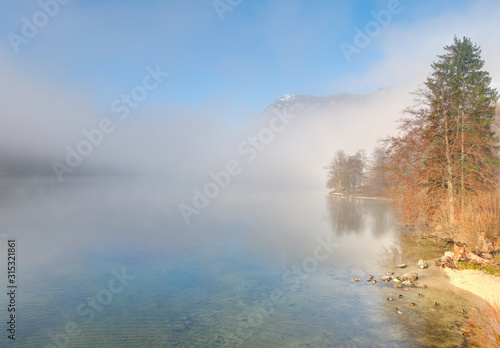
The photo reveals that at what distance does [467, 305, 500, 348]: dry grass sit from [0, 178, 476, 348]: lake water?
19.9 inches

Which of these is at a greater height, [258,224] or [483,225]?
[483,225]

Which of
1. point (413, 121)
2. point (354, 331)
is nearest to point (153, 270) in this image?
point (354, 331)

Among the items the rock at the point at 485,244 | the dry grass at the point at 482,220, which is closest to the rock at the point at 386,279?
the rock at the point at 485,244

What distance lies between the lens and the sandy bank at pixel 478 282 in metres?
13.4

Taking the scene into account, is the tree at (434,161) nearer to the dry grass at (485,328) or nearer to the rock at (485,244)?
the rock at (485,244)

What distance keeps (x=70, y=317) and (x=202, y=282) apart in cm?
685

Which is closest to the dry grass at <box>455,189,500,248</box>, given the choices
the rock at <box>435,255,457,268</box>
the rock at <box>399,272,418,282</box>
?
the rock at <box>435,255,457,268</box>

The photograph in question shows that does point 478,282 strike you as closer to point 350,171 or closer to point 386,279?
point 386,279

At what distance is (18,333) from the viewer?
11430 mm

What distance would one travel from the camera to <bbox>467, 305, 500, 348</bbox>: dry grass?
6.51 metres

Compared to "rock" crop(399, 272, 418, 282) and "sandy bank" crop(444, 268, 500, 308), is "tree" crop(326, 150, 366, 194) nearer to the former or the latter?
"sandy bank" crop(444, 268, 500, 308)

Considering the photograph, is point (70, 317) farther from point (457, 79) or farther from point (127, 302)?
point (457, 79)

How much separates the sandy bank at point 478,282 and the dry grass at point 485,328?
2.24 meters

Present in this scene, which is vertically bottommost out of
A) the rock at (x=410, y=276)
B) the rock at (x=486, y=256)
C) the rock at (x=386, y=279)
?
the rock at (x=386, y=279)
